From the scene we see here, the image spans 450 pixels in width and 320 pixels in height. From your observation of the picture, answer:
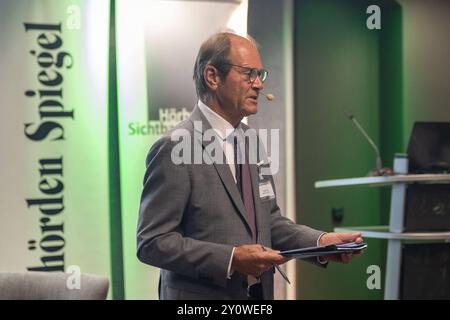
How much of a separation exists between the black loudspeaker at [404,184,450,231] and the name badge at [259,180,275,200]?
5.41 ft

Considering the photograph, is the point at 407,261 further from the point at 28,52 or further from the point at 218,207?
the point at 28,52

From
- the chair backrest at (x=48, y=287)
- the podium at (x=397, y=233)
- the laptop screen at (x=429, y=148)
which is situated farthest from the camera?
the laptop screen at (x=429, y=148)

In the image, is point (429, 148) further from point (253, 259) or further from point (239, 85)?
point (253, 259)

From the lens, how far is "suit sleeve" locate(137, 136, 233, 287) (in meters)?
1.62

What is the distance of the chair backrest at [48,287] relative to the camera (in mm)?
→ 2008

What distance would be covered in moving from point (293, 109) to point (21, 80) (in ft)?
5.90

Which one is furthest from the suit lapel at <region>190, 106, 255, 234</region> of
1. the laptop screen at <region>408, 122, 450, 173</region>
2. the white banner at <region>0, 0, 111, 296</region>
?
the laptop screen at <region>408, 122, 450, 173</region>

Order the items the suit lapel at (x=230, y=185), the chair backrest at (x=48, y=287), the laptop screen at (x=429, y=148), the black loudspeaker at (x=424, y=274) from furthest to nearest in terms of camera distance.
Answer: the laptop screen at (x=429, y=148)
the black loudspeaker at (x=424, y=274)
the chair backrest at (x=48, y=287)
the suit lapel at (x=230, y=185)

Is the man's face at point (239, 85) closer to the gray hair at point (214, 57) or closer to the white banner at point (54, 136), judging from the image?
the gray hair at point (214, 57)

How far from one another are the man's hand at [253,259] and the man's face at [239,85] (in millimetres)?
437

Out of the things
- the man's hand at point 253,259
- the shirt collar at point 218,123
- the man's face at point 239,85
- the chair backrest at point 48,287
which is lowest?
the chair backrest at point 48,287

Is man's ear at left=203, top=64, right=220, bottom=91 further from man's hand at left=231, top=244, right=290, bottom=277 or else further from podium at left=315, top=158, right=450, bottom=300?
podium at left=315, top=158, right=450, bottom=300

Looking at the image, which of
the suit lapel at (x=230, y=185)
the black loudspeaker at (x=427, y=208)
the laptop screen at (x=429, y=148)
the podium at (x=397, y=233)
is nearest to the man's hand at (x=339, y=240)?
the suit lapel at (x=230, y=185)

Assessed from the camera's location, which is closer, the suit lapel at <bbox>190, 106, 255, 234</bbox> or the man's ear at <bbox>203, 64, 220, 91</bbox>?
the suit lapel at <bbox>190, 106, 255, 234</bbox>
